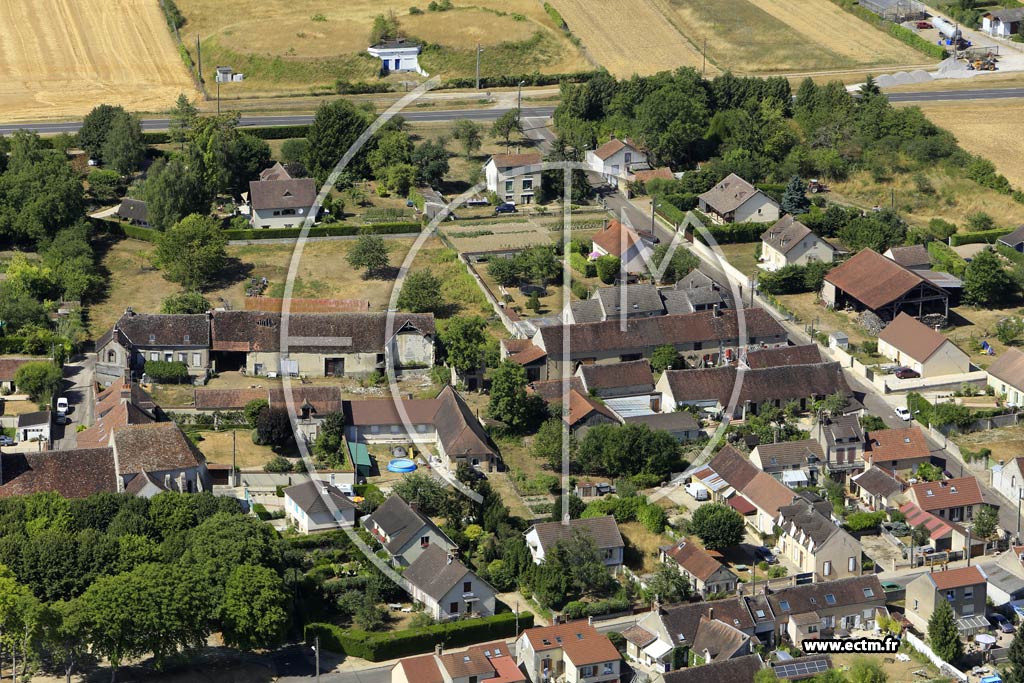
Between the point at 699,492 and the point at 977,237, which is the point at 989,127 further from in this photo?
the point at 699,492

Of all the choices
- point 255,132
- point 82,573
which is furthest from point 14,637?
point 255,132

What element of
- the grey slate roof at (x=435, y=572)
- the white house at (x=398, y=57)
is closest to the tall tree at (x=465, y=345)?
the grey slate roof at (x=435, y=572)

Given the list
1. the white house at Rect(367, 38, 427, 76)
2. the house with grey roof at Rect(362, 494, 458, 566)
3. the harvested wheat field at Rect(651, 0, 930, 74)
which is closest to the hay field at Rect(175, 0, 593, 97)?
the white house at Rect(367, 38, 427, 76)

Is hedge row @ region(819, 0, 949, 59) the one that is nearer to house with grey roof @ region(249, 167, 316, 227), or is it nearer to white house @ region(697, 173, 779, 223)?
white house @ region(697, 173, 779, 223)

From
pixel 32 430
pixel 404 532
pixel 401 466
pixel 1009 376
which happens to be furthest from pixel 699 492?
pixel 32 430

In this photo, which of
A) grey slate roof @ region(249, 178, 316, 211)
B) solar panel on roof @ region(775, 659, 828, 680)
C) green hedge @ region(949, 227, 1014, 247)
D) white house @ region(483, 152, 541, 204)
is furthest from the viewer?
white house @ region(483, 152, 541, 204)

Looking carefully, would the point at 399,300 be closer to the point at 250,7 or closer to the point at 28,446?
the point at 28,446

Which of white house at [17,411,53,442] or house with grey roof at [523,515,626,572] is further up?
house with grey roof at [523,515,626,572]
